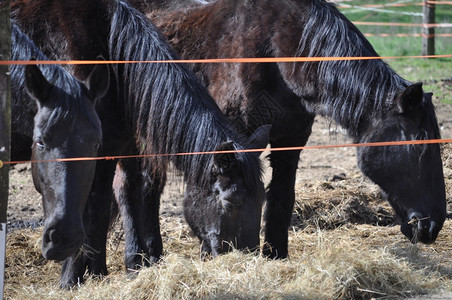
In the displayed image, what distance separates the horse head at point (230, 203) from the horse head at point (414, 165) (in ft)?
3.69

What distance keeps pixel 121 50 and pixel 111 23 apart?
20 centimetres

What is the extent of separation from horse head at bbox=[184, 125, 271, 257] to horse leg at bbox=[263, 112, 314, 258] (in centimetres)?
124

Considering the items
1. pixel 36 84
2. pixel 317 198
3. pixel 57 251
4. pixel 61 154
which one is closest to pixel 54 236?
pixel 57 251

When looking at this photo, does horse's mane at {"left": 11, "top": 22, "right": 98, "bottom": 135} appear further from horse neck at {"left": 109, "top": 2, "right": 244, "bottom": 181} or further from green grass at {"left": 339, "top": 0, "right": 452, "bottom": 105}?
green grass at {"left": 339, "top": 0, "right": 452, "bottom": 105}

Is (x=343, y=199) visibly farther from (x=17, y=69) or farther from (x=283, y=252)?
(x=17, y=69)

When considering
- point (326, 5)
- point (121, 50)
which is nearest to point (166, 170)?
point (121, 50)

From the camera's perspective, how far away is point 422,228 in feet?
16.1

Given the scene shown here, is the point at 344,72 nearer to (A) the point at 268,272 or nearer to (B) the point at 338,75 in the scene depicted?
(B) the point at 338,75

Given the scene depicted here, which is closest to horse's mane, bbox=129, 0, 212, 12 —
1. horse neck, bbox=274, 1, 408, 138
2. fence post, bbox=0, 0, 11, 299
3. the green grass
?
horse neck, bbox=274, 1, 408, 138

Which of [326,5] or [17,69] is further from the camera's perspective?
[326,5]

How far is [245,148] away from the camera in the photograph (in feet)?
14.2

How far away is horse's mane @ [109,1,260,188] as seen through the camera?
14.3 ft

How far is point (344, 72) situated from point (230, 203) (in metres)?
1.47

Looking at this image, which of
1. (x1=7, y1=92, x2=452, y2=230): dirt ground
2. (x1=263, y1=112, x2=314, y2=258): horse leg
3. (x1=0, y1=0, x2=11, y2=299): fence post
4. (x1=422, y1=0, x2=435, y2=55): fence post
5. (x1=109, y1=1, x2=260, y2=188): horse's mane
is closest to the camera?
(x1=0, y1=0, x2=11, y2=299): fence post
